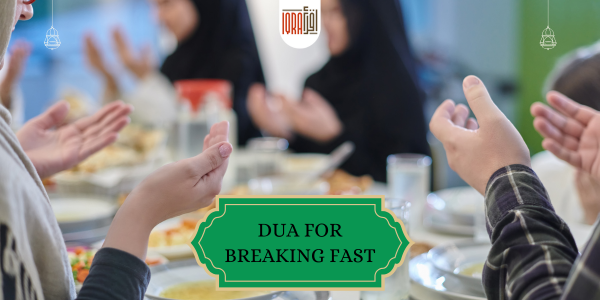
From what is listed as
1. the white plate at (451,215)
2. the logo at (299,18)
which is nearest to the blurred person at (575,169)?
the white plate at (451,215)

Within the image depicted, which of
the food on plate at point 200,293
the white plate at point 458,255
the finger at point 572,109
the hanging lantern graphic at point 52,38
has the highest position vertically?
the hanging lantern graphic at point 52,38

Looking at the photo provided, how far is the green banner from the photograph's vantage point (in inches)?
19.6

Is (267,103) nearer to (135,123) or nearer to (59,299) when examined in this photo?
(135,123)

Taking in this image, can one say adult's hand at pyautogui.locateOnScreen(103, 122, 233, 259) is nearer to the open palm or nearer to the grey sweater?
the grey sweater

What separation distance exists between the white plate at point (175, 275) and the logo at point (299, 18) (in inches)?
11.8

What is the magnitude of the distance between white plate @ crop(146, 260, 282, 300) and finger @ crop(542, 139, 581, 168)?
0.48 metres

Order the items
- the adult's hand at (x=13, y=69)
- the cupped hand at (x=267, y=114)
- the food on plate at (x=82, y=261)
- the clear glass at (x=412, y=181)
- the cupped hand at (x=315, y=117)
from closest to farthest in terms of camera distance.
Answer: the food on plate at (x=82, y=261)
the adult's hand at (x=13, y=69)
the clear glass at (x=412, y=181)
the cupped hand at (x=315, y=117)
the cupped hand at (x=267, y=114)

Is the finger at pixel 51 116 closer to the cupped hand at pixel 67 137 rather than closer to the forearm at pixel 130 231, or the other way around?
the cupped hand at pixel 67 137

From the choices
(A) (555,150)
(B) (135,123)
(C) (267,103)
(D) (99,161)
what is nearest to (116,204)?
(D) (99,161)

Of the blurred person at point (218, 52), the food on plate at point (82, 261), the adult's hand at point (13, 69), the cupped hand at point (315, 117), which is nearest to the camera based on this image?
the food on plate at point (82, 261)

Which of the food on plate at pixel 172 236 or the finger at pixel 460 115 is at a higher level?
the finger at pixel 460 115

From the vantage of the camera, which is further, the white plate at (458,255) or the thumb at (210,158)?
the white plate at (458,255)

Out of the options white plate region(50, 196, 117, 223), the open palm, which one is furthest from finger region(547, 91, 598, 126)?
white plate region(50, 196, 117, 223)

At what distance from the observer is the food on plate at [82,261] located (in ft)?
1.97
